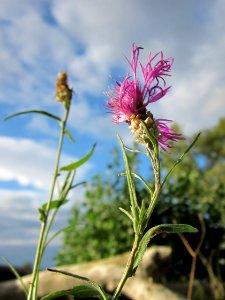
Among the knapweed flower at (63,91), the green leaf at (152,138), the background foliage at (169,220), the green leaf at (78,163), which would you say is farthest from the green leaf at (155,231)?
the background foliage at (169,220)

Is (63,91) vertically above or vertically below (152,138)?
above

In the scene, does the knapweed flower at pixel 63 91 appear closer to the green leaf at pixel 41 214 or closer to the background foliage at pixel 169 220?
the green leaf at pixel 41 214

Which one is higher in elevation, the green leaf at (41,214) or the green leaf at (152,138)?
the green leaf at (152,138)

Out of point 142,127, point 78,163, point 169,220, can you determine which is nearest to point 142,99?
point 142,127

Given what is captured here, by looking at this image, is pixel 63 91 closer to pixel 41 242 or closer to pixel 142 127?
pixel 41 242

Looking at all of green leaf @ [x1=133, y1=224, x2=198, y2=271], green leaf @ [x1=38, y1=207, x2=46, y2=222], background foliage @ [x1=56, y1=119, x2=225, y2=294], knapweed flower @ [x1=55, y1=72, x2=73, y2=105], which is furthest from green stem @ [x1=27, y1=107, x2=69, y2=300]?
background foliage @ [x1=56, y1=119, x2=225, y2=294]

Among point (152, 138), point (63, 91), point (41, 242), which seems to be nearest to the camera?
point (152, 138)

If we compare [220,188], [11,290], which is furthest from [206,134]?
[11,290]

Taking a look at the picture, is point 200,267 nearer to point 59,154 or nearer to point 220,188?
point 220,188

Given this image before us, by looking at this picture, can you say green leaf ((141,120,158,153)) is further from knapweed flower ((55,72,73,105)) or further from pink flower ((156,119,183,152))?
knapweed flower ((55,72,73,105))
